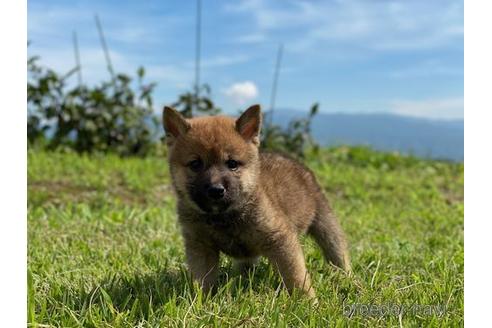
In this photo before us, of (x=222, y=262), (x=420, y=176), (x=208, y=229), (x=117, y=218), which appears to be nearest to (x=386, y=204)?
(x=420, y=176)

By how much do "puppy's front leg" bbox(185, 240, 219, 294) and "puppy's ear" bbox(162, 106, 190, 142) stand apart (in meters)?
0.61

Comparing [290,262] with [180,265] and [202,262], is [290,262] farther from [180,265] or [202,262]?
[180,265]

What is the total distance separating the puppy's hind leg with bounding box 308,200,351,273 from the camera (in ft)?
13.8

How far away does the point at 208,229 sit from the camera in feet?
11.7

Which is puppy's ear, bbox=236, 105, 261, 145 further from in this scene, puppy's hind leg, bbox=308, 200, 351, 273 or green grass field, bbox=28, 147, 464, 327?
puppy's hind leg, bbox=308, 200, 351, 273

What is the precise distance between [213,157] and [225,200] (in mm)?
236

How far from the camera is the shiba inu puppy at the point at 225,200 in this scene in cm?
338

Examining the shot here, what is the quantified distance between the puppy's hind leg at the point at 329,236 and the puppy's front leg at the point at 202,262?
927 mm

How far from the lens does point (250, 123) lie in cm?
358

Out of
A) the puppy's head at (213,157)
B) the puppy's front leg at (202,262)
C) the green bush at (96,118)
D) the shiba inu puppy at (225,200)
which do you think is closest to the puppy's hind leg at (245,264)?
the shiba inu puppy at (225,200)

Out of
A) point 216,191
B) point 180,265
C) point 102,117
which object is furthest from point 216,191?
point 102,117

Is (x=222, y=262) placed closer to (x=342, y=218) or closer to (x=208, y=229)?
(x=208, y=229)
